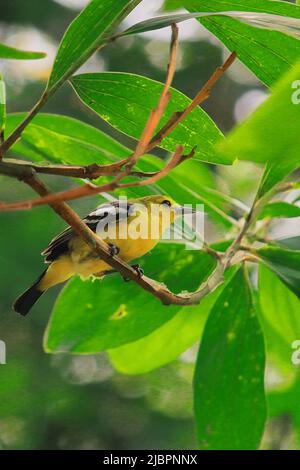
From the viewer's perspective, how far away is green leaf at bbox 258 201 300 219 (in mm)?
1312

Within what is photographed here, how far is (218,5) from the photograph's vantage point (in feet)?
2.91

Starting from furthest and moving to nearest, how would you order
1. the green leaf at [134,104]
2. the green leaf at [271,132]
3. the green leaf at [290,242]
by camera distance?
the green leaf at [290,242]
the green leaf at [134,104]
the green leaf at [271,132]

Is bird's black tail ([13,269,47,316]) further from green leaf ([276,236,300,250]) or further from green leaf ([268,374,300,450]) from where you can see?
green leaf ([268,374,300,450])

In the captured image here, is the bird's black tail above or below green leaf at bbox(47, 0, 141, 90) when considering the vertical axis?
below

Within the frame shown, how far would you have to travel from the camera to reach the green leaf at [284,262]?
3.74 ft

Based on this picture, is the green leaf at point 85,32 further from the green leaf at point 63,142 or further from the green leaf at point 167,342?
the green leaf at point 167,342

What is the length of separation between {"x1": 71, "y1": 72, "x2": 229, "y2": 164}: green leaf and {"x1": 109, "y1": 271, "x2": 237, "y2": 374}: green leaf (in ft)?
1.63

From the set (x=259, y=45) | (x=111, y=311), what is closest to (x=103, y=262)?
(x=111, y=311)

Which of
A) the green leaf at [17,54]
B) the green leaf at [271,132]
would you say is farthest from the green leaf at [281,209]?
the green leaf at [271,132]

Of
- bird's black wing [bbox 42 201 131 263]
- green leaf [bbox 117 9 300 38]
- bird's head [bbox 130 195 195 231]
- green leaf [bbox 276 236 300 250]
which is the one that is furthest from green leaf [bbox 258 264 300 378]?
green leaf [bbox 117 9 300 38]

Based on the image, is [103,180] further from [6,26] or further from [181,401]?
[6,26]

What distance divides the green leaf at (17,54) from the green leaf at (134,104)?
22 cm
